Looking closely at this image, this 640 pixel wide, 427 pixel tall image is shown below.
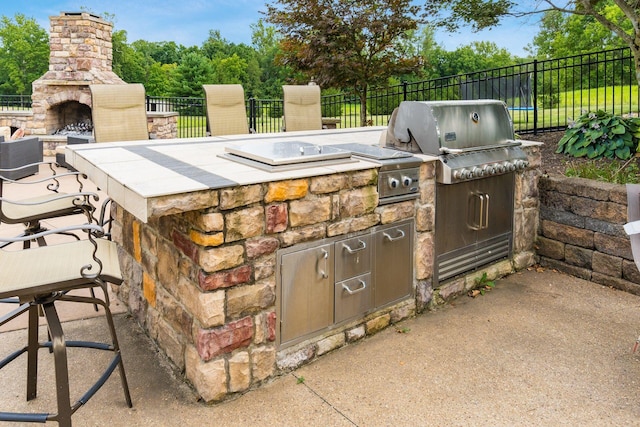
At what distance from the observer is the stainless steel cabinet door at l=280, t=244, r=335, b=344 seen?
8.10 ft

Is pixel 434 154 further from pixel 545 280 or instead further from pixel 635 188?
pixel 545 280

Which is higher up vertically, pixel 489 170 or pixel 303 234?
pixel 489 170

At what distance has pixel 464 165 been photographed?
10.2 ft

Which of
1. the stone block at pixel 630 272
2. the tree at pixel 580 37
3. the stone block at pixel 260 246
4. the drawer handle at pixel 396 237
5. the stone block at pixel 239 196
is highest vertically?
the tree at pixel 580 37

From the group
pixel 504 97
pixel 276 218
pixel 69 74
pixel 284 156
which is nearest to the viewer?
pixel 276 218

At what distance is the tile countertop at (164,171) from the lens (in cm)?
205

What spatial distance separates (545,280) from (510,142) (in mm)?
1022

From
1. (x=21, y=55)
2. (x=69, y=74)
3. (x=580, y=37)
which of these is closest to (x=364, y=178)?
(x=69, y=74)

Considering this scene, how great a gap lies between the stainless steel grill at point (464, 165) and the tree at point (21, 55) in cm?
3333

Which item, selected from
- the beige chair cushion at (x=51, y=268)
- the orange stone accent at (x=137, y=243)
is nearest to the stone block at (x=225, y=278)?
the beige chair cushion at (x=51, y=268)

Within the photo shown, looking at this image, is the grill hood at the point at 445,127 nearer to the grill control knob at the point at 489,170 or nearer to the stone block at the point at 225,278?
the grill control knob at the point at 489,170

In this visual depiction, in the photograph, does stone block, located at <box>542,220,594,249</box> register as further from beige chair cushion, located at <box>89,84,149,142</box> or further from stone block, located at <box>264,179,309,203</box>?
beige chair cushion, located at <box>89,84,149,142</box>

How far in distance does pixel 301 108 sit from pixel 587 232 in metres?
3.08

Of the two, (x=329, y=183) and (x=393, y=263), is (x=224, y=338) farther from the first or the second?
(x=393, y=263)
